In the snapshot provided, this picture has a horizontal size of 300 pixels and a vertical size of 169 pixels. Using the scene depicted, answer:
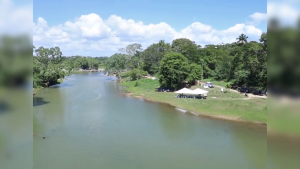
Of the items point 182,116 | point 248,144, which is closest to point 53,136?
point 182,116

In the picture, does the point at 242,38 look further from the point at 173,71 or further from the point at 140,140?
the point at 140,140

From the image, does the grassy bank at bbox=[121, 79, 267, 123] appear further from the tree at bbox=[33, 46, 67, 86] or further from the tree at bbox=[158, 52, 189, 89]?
the tree at bbox=[33, 46, 67, 86]

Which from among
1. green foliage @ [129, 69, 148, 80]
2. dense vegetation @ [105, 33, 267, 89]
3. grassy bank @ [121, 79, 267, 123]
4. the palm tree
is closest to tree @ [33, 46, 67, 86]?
green foliage @ [129, 69, 148, 80]

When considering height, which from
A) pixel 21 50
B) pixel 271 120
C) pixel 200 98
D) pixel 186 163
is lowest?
pixel 186 163

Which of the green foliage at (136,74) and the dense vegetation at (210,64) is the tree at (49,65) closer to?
the green foliage at (136,74)

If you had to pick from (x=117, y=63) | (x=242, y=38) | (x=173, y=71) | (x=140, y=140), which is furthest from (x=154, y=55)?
(x=140, y=140)

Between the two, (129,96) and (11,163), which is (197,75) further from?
(11,163)

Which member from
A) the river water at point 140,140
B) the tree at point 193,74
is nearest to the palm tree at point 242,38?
the tree at point 193,74
